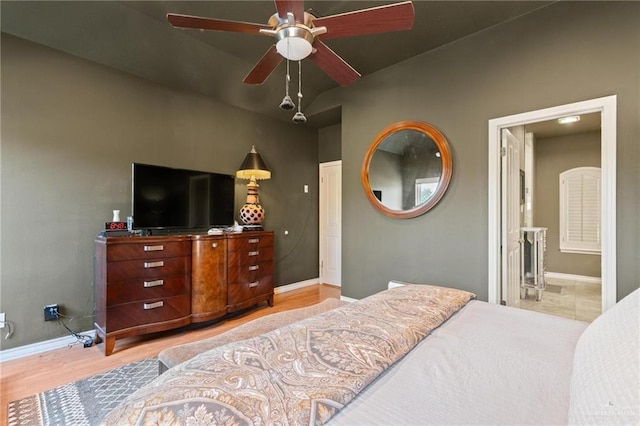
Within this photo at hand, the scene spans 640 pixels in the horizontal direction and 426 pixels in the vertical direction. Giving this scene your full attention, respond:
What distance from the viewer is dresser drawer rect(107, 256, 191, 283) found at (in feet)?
8.10

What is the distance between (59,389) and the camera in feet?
6.43

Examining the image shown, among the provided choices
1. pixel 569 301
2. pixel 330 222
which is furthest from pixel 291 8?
pixel 569 301

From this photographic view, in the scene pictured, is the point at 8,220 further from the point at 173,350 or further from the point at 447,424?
the point at 447,424

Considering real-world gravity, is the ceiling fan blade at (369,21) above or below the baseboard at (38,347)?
above

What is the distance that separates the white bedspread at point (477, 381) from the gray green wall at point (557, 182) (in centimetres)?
544

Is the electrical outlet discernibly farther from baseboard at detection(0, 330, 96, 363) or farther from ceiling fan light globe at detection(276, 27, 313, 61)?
ceiling fan light globe at detection(276, 27, 313, 61)

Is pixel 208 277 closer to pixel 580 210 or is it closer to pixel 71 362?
pixel 71 362

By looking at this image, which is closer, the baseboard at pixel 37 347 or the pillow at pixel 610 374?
the pillow at pixel 610 374

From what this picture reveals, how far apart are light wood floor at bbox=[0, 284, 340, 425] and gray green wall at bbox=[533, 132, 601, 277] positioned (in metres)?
6.02

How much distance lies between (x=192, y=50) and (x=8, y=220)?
2.26 meters

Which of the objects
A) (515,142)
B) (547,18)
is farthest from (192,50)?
(515,142)

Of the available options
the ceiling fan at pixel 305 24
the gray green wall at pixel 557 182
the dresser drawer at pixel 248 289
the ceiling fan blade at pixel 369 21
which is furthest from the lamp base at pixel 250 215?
the gray green wall at pixel 557 182

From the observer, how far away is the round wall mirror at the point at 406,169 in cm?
299

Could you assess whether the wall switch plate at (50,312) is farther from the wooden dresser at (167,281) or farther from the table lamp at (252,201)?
the table lamp at (252,201)
